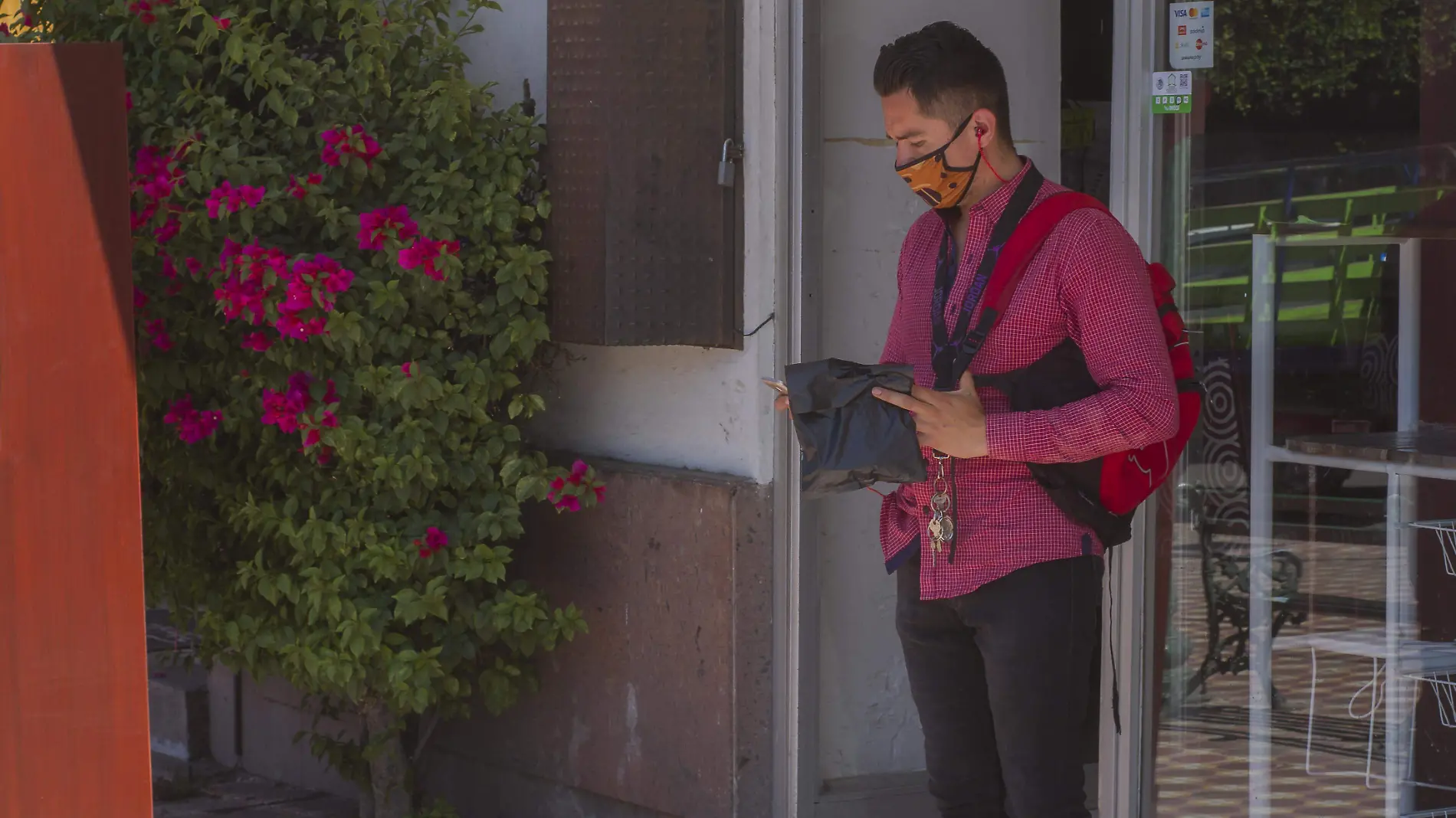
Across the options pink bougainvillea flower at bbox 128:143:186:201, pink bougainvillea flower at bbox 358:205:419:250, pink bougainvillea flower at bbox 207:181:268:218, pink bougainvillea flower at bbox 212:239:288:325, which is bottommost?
pink bougainvillea flower at bbox 212:239:288:325

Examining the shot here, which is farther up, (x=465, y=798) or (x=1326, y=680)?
(x=1326, y=680)

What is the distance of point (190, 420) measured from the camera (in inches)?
168

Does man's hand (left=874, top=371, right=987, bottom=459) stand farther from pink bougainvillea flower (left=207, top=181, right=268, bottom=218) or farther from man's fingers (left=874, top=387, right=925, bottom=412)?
pink bougainvillea flower (left=207, top=181, right=268, bottom=218)

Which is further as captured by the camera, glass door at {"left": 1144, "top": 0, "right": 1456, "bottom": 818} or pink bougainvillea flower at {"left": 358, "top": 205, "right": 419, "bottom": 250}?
pink bougainvillea flower at {"left": 358, "top": 205, "right": 419, "bottom": 250}

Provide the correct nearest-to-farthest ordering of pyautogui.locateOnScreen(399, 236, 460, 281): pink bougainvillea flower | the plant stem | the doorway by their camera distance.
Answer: pyautogui.locateOnScreen(399, 236, 460, 281): pink bougainvillea flower, the doorway, the plant stem

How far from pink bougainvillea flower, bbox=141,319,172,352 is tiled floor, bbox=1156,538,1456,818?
250 cm

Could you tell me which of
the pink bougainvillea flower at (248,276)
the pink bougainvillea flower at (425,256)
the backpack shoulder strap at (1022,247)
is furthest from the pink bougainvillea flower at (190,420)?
the backpack shoulder strap at (1022,247)

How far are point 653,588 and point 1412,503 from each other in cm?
187

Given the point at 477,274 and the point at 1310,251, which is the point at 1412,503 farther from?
the point at 477,274

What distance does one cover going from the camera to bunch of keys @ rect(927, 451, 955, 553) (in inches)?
105

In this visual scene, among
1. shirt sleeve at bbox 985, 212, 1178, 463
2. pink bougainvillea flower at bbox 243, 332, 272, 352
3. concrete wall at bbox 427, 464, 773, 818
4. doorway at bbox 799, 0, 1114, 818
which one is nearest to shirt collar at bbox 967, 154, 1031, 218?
shirt sleeve at bbox 985, 212, 1178, 463

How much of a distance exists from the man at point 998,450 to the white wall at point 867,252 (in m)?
1.57

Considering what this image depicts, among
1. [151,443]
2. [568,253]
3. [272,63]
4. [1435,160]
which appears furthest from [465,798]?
[1435,160]

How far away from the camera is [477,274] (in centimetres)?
446
